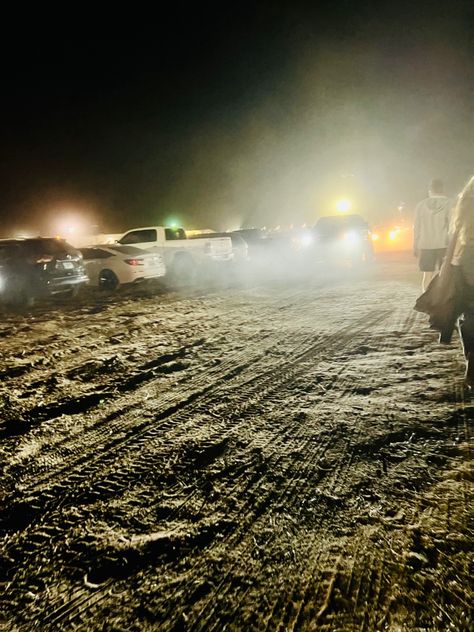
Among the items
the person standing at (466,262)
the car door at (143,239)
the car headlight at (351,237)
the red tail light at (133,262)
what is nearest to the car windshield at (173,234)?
the car door at (143,239)

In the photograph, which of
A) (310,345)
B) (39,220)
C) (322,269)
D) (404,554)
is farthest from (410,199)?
(404,554)

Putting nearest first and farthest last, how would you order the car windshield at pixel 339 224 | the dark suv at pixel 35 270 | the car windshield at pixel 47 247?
the dark suv at pixel 35 270
the car windshield at pixel 47 247
the car windshield at pixel 339 224

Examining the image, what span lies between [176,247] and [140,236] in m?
1.49

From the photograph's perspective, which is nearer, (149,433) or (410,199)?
(149,433)

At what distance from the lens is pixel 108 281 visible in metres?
11.6

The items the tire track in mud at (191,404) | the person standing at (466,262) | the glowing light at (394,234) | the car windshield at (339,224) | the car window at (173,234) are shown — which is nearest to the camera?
the tire track in mud at (191,404)

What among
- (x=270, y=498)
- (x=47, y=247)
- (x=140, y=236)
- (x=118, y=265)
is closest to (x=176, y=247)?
(x=140, y=236)

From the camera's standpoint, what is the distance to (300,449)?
2.58m

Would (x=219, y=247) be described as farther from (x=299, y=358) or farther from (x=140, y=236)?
(x=299, y=358)

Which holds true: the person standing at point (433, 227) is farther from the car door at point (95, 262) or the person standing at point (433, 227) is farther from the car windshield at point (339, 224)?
the car door at point (95, 262)

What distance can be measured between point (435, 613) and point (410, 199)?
53.1 metres

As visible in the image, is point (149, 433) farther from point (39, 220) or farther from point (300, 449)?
point (39, 220)

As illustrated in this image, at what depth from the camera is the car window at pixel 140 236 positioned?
1344cm

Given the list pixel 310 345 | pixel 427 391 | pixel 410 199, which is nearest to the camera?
pixel 427 391
